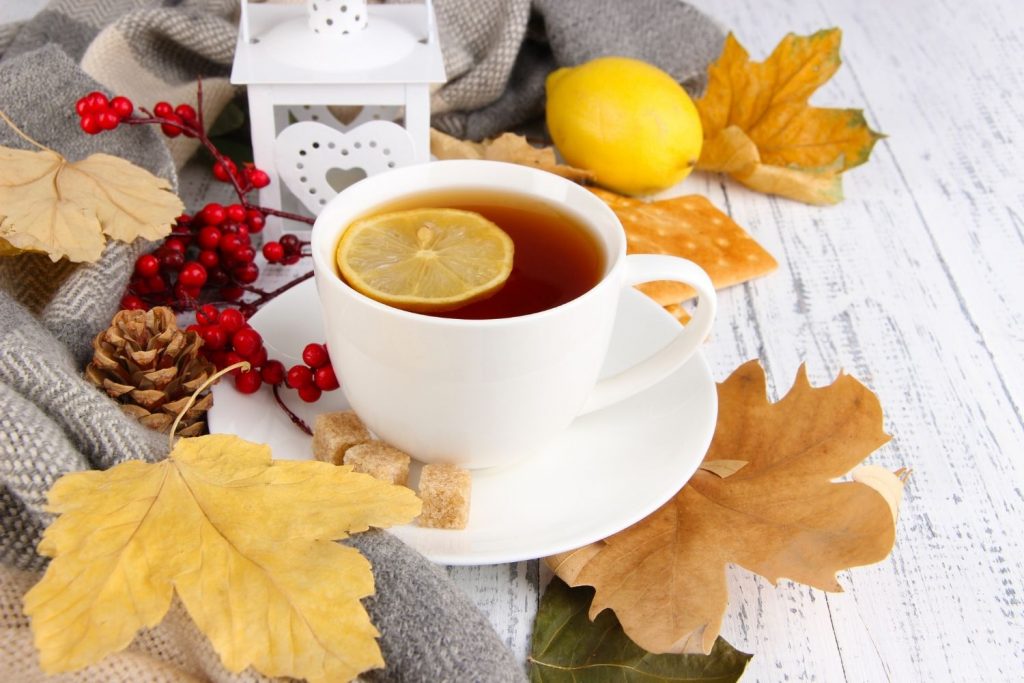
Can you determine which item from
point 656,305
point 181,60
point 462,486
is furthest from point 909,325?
point 181,60

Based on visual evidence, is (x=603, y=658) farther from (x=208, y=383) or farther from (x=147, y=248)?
(x=147, y=248)

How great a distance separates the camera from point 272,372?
0.92 m

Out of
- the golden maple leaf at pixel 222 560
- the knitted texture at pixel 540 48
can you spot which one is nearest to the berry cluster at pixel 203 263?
the golden maple leaf at pixel 222 560

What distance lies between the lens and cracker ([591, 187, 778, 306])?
48.9 inches

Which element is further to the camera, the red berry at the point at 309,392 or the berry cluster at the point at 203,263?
the berry cluster at the point at 203,263

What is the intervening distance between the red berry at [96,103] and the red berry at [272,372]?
0.36 m

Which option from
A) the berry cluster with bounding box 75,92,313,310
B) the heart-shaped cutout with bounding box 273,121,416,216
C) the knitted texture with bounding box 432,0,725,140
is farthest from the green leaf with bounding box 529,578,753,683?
the knitted texture with bounding box 432,0,725,140

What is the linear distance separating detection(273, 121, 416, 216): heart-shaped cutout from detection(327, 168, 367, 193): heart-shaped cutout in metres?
0.04

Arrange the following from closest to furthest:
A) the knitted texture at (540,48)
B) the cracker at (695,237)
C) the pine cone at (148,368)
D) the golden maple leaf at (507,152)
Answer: the pine cone at (148,368), the cracker at (695,237), the golden maple leaf at (507,152), the knitted texture at (540,48)

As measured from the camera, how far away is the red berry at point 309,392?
0.93 metres

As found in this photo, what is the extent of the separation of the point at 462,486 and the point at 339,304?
172 millimetres

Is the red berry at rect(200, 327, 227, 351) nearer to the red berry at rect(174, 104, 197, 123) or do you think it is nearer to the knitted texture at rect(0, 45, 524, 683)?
the knitted texture at rect(0, 45, 524, 683)

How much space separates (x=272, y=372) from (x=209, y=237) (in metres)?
0.24

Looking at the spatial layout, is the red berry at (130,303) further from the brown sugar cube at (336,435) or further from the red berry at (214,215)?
the brown sugar cube at (336,435)
